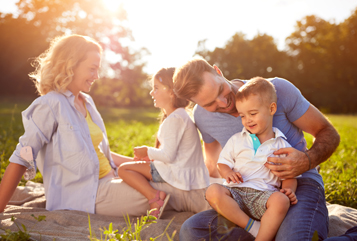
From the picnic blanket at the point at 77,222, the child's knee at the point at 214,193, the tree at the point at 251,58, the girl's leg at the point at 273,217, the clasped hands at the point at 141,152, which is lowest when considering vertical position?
the picnic blanket at the point at 77,222

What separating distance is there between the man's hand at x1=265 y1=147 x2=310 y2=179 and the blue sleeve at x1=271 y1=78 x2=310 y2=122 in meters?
0.47

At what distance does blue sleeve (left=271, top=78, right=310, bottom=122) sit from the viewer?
108 inches

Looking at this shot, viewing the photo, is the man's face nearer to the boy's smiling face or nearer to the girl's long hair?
the boy's smiling face

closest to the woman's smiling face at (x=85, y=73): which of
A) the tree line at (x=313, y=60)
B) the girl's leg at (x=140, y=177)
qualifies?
the girl's leg at (x=140, y=177)

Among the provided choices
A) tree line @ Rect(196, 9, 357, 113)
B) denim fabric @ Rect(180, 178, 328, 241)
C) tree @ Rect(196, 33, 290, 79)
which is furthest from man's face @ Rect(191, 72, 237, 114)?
tree line @ Rect(196, 9, 357, 113)

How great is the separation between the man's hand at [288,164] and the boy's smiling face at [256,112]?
0.80 feet

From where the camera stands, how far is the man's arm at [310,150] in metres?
2.37

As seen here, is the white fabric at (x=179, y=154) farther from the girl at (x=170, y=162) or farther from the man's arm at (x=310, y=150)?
the man's arm at (x=310, y=150)

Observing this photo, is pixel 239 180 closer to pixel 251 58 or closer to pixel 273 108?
pixel 273 108

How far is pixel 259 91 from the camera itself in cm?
247

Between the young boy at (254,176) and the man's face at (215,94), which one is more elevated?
the man's face at (215,94)

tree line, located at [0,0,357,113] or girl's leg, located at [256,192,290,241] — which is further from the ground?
tree line, located at [0,0,357,113]

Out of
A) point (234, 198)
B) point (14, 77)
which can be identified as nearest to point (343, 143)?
point (234, 198)

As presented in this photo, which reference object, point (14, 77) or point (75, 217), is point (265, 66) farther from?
point (75, 217)
